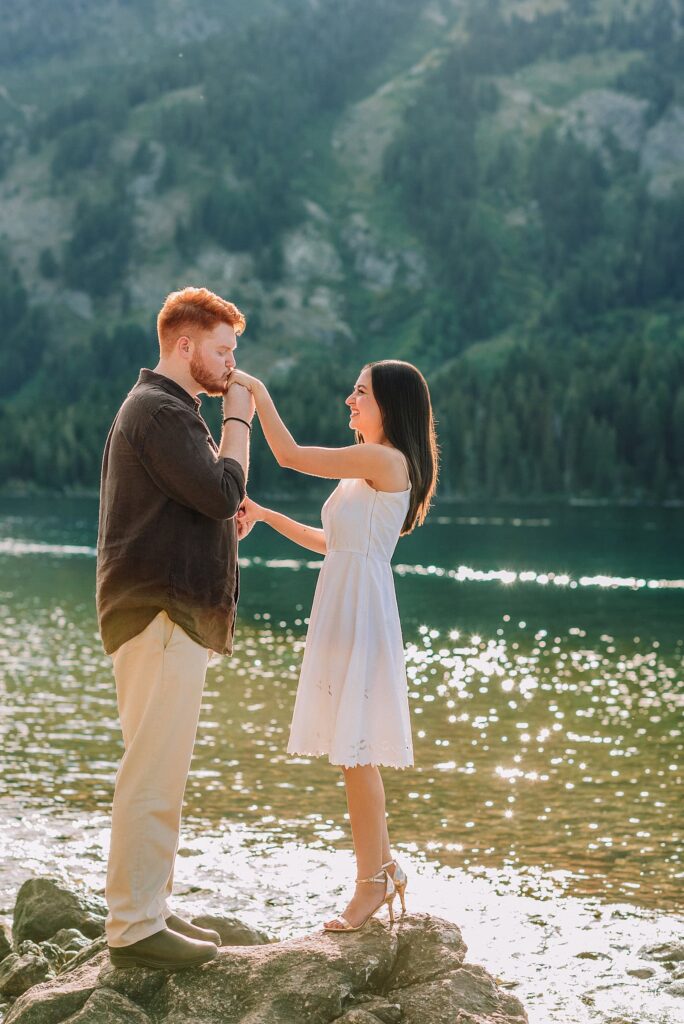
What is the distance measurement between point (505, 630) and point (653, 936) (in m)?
34.6

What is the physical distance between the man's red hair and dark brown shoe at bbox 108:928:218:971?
10.7ft

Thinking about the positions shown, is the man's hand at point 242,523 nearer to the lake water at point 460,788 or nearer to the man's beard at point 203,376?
the man's beard at point 203,376

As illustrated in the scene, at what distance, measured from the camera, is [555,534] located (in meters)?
98.5

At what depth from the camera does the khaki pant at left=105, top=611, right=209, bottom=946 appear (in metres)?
6.57

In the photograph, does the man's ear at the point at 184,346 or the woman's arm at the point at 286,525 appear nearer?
the man's ear at the point at 184,346

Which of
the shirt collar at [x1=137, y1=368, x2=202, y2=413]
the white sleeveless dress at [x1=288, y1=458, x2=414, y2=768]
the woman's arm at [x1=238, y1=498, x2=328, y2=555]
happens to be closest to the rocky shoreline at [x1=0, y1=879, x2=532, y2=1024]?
the white sleeveless dress at [x1=288, y1=458, x2=414, y2=768]

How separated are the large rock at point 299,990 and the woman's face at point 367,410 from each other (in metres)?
3.03

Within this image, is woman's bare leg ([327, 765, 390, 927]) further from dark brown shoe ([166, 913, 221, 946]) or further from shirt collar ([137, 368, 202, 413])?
shirt collar ([137, 368, 202, 413])

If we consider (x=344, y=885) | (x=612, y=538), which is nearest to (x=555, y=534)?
(x=612, y=538)

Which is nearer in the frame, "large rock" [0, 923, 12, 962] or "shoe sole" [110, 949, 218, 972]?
"shoe sole" [110, 949, 218, 972]

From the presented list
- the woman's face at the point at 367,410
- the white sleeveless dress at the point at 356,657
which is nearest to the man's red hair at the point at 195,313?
the woman's face at the point at 367,410

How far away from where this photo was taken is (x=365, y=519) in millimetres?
7453

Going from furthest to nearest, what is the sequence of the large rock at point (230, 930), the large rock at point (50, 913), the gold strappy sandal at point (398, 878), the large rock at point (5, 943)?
the large rock at point (50, 913) → the large rock at point (5, 943) → the large rock at point (230, 930) → the gold strappy sandal at point (398, 878)

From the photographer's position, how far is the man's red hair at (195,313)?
21.9 feet
